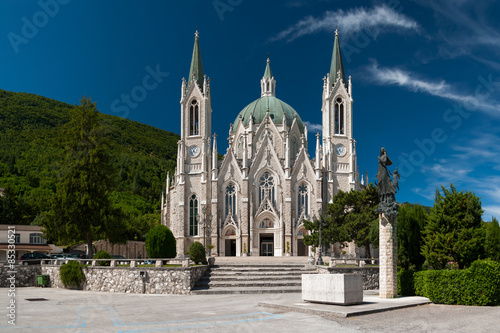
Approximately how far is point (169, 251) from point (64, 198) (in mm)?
8351

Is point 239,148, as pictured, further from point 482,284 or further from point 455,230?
point 482,284

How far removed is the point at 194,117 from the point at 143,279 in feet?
110

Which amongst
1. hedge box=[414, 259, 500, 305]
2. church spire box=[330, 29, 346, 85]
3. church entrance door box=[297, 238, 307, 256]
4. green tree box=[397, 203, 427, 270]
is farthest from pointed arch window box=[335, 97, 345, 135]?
hedge box=[414, 259, 500, 305]

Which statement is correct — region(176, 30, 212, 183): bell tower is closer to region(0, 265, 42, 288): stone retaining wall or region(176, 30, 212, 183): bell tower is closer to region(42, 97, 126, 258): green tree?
region(42, 97, 126, 258): green tree

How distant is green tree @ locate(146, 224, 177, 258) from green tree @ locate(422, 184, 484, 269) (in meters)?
17.8

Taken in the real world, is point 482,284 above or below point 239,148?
below

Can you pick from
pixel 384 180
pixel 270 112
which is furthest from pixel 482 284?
pixel 270 112

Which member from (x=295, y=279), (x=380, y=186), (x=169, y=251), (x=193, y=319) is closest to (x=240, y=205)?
(x=169, y=251)

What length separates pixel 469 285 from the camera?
19.6 meters

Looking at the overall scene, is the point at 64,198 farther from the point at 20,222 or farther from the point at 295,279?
the point at 20,222

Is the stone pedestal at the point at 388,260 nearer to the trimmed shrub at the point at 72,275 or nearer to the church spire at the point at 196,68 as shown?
the trimmed shrub at the point at 72,275

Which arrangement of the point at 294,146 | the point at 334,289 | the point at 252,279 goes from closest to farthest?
the point at 334,289 < the point at 252,279 < the point at 294,146

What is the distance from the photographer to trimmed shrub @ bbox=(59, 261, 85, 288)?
2980 cm

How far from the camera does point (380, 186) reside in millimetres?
22406
